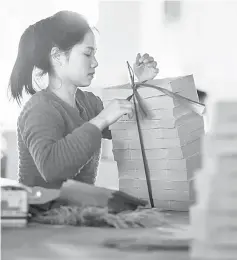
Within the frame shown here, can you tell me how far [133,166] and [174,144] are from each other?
3.6 inches

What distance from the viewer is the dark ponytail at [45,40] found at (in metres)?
0.98

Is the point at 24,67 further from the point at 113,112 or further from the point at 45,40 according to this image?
the point at 113,112

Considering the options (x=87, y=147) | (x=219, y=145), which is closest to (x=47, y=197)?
(x=87, y=147)

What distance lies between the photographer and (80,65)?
0.98m

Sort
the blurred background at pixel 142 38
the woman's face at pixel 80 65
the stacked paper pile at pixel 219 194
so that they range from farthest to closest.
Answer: the blurred background at pixel 142 38, the woman's face at pixel 80 65, the stacked paper pile at pixel 219 194

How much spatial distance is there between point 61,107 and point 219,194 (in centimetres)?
53

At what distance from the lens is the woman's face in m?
0.98

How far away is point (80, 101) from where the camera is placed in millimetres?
1053

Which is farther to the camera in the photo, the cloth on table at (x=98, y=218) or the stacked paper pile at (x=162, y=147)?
the stacked paper pile at (x=162, y=147)

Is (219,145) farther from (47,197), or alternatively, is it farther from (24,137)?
(24,137)

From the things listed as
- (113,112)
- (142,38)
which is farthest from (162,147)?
(142,38)

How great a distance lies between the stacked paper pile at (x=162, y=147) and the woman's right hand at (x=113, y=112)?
26mm

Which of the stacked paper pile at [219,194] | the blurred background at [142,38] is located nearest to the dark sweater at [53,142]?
the stacked paper pile at [219,194]

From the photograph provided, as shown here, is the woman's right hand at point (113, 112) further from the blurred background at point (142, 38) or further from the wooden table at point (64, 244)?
the blurred background at point (142, 38)
